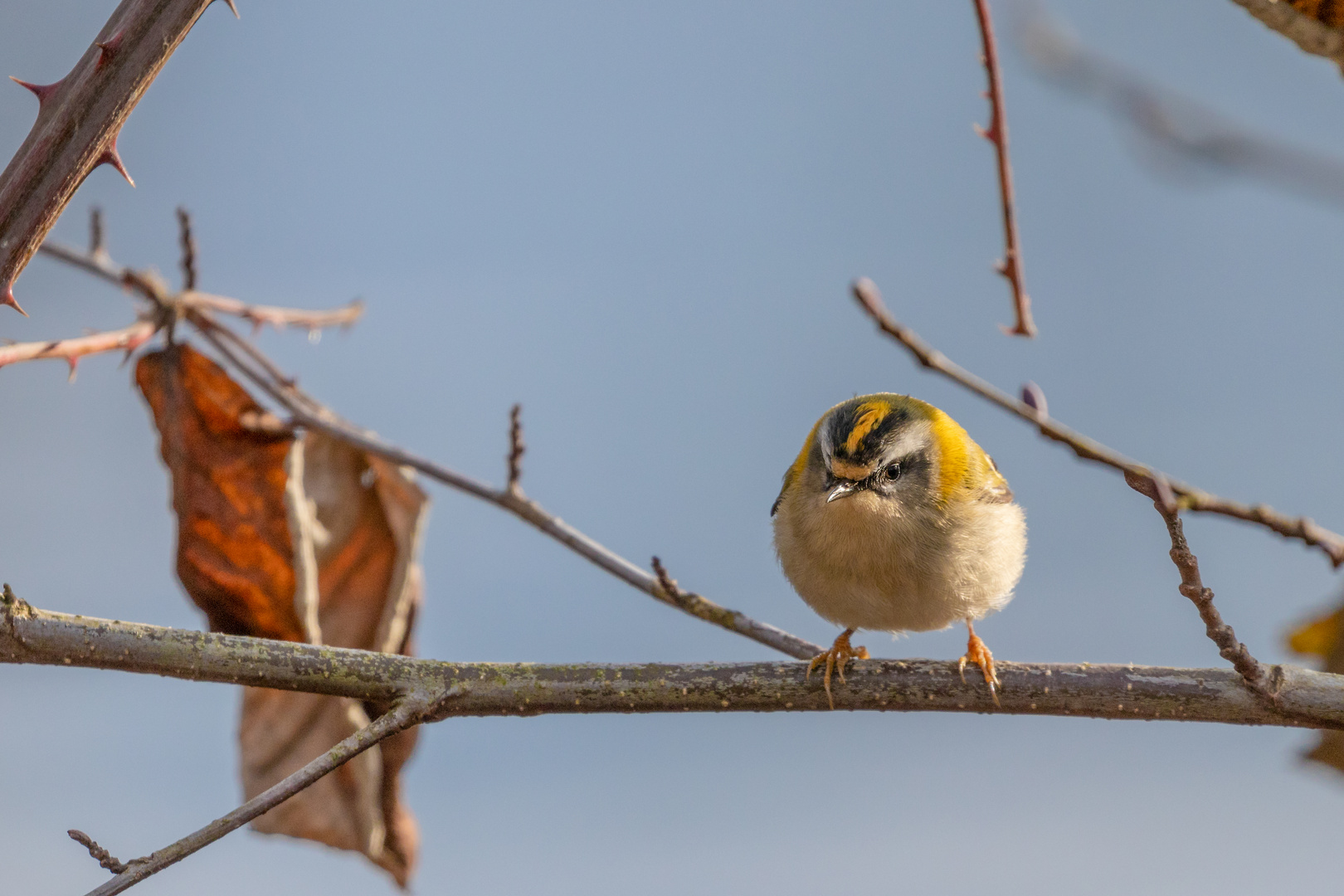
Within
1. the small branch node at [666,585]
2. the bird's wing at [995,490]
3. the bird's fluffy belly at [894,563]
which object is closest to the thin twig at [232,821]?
the small branch node at [666,585]

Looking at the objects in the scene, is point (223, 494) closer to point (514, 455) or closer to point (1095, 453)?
point (514, 455)

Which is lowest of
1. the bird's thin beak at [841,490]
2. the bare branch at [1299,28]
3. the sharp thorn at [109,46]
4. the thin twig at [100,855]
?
the thin twig at [100,855]

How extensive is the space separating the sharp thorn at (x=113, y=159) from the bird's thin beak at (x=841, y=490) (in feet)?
5.63

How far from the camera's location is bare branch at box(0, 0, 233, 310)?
1.55m

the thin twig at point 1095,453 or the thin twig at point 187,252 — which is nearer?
the thin twig at point 1095,453

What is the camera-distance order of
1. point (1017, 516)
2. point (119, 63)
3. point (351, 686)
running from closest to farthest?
point (119, 63) < point (351, 686) < point (1017, 516)

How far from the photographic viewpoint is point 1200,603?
1.63m

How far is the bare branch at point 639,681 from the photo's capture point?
1867 millimetres

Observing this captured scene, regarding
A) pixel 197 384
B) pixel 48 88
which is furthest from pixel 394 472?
pixel 48 88

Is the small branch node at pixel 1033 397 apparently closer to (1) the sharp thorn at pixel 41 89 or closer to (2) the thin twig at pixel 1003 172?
(2) the thin twig at pixel 1003 172

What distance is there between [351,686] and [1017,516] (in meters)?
1.84

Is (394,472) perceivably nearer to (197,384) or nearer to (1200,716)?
(197,384)

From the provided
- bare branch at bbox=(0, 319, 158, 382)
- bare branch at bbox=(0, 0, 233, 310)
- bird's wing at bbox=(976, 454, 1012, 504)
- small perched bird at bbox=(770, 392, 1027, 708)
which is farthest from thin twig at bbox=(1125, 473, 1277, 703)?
bare branch at bbox=(0, 319, 158, 382)

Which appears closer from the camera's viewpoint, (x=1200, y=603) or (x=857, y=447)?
(x=1200, y=603)
